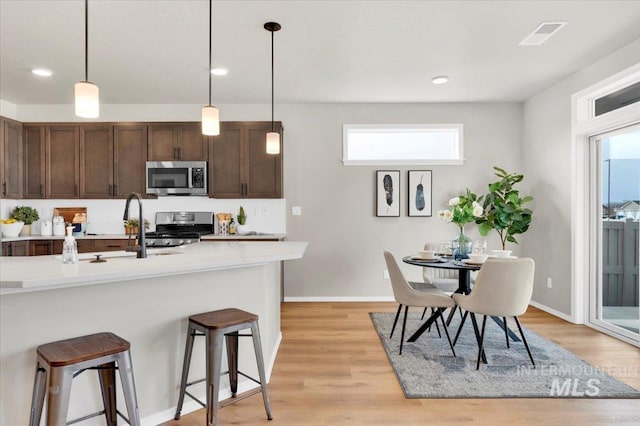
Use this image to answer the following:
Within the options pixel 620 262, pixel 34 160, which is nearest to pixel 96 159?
pixel 34 160

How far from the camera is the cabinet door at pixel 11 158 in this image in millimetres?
4344

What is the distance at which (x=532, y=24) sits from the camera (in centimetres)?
287

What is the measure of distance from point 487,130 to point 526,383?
3397mm

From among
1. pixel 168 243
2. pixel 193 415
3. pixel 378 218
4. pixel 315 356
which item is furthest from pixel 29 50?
pixel 378 218

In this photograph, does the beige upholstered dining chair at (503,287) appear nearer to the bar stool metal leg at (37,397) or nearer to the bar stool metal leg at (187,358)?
the bar stool metal leg at (187,358)

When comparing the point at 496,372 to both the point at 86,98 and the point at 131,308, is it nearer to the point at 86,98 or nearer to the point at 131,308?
the point at 131,308

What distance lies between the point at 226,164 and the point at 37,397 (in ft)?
11.2

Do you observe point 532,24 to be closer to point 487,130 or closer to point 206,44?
point 487,130

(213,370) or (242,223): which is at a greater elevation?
(242,223)

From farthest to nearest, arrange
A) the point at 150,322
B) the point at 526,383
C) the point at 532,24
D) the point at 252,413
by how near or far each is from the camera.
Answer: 1. the point at 532,24
2. the point at 526,383
3. the point at 252,413
4. the point at 150,322

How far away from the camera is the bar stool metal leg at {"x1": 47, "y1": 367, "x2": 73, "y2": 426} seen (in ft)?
4.65

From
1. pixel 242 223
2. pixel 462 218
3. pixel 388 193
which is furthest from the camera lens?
pixel 388 193

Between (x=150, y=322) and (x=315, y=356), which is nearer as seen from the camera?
(x=150, y=322)

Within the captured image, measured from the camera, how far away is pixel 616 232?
360 centimetres
